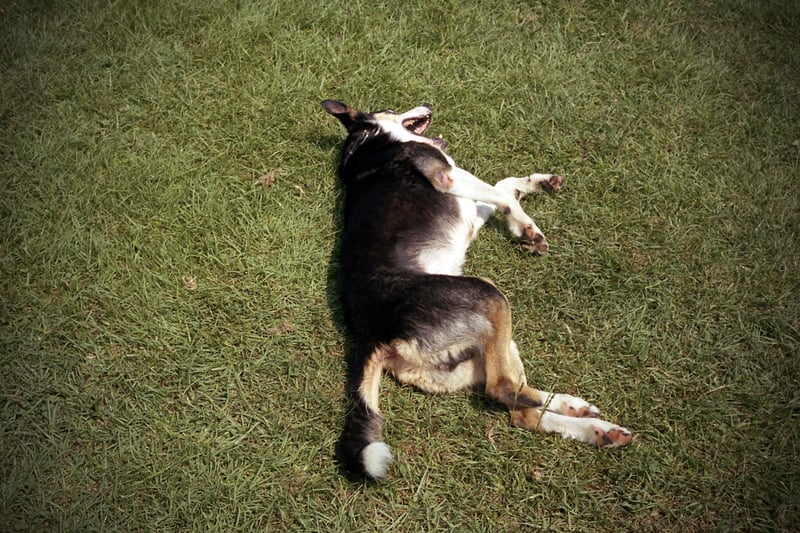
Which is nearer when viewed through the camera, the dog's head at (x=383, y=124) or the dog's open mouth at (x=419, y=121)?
the dog's head at (x=383, y=124)

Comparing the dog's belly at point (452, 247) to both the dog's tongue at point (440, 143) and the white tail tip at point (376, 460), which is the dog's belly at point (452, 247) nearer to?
the dog's tongue at point (440, 143)

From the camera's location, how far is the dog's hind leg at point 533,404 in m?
3.18

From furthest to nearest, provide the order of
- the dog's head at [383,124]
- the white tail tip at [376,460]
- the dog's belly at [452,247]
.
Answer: the dog's head at [383,124] < the dog's belly at [452,247] < the white tail tip at [376,460]

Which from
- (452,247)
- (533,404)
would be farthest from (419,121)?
(533,404)

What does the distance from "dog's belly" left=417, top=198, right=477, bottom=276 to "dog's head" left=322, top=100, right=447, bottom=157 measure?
26.2 inches

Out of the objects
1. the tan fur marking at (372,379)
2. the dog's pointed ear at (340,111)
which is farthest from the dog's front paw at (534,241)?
the dog's pointed ear at (340,111)

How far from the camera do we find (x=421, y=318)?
325 cm

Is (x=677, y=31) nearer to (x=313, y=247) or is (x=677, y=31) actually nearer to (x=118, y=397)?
(x=313, y=247)

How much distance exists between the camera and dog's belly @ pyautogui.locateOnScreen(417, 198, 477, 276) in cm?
366

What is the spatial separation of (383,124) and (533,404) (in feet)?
7.73

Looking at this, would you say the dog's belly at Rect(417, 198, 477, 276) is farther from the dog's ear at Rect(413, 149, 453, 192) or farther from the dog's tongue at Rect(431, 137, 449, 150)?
the dog's tongue at Rect(431, 137, 449, 150)

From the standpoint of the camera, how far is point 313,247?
14.2 feet

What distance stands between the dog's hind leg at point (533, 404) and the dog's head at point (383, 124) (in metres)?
1.66

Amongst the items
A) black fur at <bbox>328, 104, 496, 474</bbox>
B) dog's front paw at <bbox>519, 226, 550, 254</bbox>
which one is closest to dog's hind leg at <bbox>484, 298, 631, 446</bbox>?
black fur at <bbox>328, 104, 496, 474</bbox>
